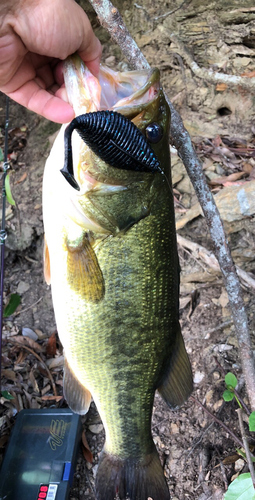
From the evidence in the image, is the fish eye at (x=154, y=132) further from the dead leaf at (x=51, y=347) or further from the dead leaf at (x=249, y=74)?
the dead leaf at (x=249, y=74)

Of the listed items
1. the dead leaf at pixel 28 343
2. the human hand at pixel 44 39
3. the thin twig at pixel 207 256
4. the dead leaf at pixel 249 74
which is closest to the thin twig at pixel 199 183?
the human hand at pixel 44 39

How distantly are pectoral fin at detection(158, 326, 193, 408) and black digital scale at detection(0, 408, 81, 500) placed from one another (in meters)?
1.11

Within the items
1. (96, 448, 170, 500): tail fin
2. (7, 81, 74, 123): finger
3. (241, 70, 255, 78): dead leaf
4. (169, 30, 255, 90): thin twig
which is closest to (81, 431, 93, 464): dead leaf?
(96, 448, 170, 500): tail fin

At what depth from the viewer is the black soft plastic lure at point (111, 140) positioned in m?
0.96

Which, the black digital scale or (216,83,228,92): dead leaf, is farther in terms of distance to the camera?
(216,83,228,92): dead leaf

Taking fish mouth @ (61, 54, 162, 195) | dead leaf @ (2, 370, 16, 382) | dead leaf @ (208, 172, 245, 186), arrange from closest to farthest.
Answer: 1. fish mouth @ (61, 54, 162, 195)
2. dead leaf @ (2, 370, 16, 382)
3. dead leaf @ (208, 172, 245, 186)

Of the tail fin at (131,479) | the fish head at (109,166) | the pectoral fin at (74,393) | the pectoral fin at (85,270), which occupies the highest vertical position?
the fish head at (109,166)

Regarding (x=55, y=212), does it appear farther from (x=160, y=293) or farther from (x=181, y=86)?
(x=181, y=86)

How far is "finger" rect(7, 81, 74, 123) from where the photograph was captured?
1434mm

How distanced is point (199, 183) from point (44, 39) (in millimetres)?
830

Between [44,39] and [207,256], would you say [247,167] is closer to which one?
[207,256]

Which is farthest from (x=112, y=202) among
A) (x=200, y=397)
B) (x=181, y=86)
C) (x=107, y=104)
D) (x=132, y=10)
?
(x=132, y=10)

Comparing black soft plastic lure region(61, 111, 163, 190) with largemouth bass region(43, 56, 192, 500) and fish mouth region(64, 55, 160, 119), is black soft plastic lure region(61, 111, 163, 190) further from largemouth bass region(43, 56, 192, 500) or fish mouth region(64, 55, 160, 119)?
fish mouth region(64, 55, 160, 119)

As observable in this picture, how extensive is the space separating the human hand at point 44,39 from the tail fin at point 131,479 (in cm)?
141
